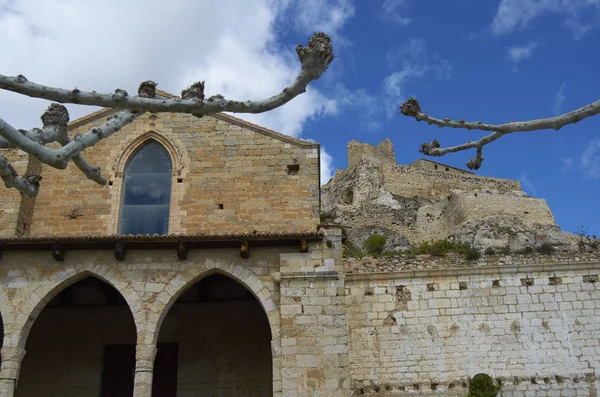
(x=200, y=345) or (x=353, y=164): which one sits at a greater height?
(x=353, y=164)

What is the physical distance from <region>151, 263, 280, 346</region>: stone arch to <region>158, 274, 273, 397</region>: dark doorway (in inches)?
68.9

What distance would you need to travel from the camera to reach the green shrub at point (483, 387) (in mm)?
12484

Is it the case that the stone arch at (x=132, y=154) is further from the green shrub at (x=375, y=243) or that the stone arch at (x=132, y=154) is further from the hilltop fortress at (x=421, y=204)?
the hilltop fortress at (x=421, y=204)

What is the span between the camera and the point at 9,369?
1117cm

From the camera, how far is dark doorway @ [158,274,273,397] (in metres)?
13.4

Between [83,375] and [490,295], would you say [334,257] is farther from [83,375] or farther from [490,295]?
[83,375]

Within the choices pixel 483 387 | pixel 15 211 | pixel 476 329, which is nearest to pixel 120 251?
pixel 15 211

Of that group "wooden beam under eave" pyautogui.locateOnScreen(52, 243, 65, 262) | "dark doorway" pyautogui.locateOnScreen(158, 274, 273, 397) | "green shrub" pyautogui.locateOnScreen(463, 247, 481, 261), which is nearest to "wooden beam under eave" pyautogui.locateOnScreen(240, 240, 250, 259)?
"dark doorway" pyautogui.locateOnScreen(158, 274, 273, 397)

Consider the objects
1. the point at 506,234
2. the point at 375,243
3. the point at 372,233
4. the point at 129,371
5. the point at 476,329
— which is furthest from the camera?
the point at 372,233

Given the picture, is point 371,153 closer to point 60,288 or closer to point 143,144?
point 143,144

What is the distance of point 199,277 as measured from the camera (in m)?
12.0

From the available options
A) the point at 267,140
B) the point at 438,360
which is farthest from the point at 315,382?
the point at 267,140

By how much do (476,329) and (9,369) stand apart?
9.26 meters

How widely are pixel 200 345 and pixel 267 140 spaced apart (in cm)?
523
